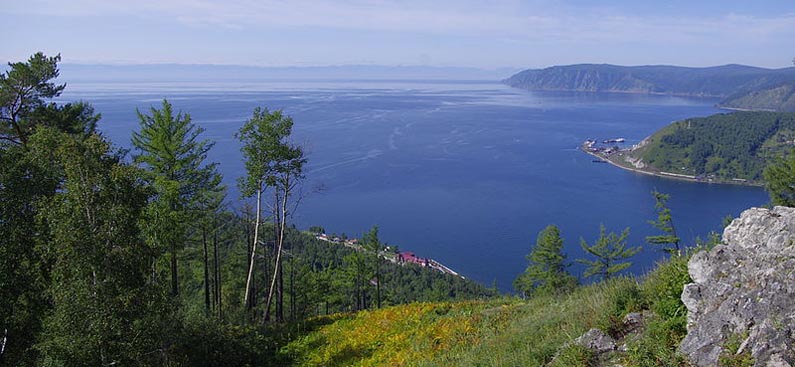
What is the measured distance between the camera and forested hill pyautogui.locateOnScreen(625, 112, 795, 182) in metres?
91.5

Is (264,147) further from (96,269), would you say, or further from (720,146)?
(720,146)

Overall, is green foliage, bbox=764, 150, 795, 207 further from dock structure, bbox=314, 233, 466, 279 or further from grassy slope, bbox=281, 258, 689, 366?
dock structure, bbox=314, 233, 466, 279

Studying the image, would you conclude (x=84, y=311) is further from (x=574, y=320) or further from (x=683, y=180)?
(x=683, y=180)

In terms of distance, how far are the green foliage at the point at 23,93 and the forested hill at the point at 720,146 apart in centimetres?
9362

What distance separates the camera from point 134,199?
7.96m

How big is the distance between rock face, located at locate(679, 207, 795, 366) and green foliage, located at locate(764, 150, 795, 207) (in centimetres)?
1656

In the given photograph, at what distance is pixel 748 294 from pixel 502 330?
14.4ft

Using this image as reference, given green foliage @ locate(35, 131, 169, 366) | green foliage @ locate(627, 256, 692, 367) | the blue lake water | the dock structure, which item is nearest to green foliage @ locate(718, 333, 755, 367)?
green foliage @ locate(627, 256, 692, 367)

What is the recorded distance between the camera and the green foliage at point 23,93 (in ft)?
39.7

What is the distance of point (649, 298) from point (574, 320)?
37.6 inches

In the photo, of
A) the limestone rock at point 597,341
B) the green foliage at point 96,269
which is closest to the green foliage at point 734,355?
the limestone rock at point 597,341

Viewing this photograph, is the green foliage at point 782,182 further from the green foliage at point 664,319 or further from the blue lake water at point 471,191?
the green foliage at point 664,319

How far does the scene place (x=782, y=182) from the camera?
19547mm

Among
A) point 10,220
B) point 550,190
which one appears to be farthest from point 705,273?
point 550,190
